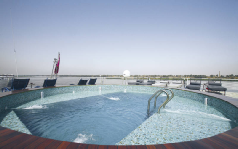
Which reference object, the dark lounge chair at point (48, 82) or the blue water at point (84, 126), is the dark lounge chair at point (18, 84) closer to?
the dark lounge chair at point (48, 82)

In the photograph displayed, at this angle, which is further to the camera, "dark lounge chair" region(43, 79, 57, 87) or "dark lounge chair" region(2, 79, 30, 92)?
"dark lounge chair" region(43, 79, 57, 87)

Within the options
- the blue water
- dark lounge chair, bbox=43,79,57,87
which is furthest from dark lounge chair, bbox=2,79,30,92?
the blue water

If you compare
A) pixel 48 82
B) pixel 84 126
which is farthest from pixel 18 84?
pixel 84 126

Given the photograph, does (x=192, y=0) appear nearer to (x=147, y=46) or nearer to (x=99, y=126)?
(x=147, y=46)

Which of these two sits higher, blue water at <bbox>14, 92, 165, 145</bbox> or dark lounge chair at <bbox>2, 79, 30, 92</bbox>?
dark lounge chair at <bbox>2, 79, 30, 92</bbox>

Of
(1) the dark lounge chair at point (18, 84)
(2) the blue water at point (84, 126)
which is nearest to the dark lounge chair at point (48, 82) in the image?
(1) the dark lounge chair at point (18, 84)

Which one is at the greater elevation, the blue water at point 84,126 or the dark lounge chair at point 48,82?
the dark lounge chair at point 48,82

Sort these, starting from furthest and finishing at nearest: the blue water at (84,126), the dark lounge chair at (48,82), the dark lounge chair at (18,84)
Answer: the dark lounge chair at (48,82), the dark lounge chair at (18,84), the blue water at (84,126)

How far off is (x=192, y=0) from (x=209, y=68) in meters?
17.6

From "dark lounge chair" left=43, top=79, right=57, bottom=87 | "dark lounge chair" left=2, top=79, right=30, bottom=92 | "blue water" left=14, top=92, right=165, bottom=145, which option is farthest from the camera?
"dark lounge chair" left=43, top=79, right=57, bottom=87

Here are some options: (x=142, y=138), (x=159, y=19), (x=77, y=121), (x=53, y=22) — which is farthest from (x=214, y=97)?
(x=53, y=22)

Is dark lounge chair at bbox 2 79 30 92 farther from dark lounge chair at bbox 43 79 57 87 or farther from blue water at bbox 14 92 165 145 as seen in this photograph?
blue water at bbox 14 92 165 145

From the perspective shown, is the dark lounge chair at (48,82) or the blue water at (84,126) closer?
the blue water at (84,126)

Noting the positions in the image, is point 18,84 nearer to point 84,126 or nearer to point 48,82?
point 48,82
